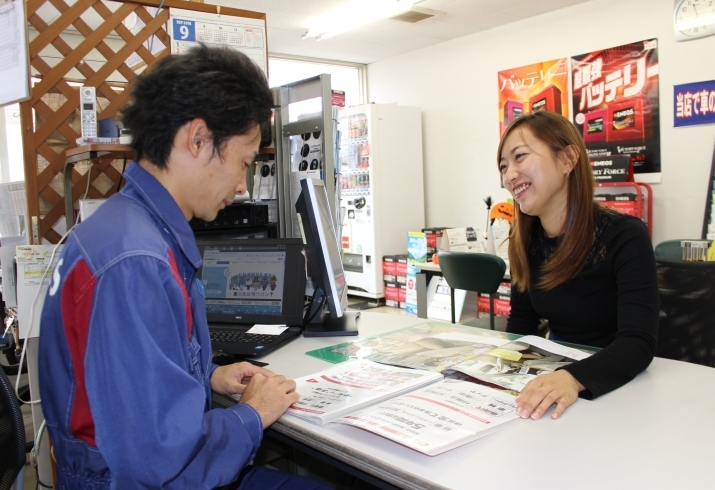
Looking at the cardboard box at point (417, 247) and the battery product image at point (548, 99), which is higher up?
the battery product image at point (548, 99)

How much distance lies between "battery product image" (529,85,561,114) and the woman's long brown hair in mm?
3375

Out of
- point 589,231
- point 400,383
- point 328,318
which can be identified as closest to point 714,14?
point 589,231

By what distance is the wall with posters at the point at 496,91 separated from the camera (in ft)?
13.2

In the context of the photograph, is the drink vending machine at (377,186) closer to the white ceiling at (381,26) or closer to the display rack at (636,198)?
the white ceiling at (381,26)

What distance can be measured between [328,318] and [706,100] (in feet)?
11.7

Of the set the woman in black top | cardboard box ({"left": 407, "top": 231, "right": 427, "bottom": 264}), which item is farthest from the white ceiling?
the woman in black top

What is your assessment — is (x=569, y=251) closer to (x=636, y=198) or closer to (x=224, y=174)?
(x=224, y=174)

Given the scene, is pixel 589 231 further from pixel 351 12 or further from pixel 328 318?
pixel 351 12

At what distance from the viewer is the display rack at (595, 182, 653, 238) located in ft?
12.7

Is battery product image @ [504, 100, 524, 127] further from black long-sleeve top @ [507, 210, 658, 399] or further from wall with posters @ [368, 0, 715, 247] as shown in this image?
black long-sleeve top @ [507, 210, 658, 399]

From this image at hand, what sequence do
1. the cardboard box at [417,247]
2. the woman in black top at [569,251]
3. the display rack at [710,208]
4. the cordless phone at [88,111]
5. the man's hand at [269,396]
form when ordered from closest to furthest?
the man's hand at [269,396]
the woman in black top at [569,251]
the cordless phone at [88,111]
the display rack at [710,208]
the cardboard box at [417,247]

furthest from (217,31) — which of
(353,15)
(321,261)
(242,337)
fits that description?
(353,15)

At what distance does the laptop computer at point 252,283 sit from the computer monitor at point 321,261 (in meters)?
0.06

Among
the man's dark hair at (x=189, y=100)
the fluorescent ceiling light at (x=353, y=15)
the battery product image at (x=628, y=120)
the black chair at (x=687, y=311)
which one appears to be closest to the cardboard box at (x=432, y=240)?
the battery product image at (x=628, y=120)
